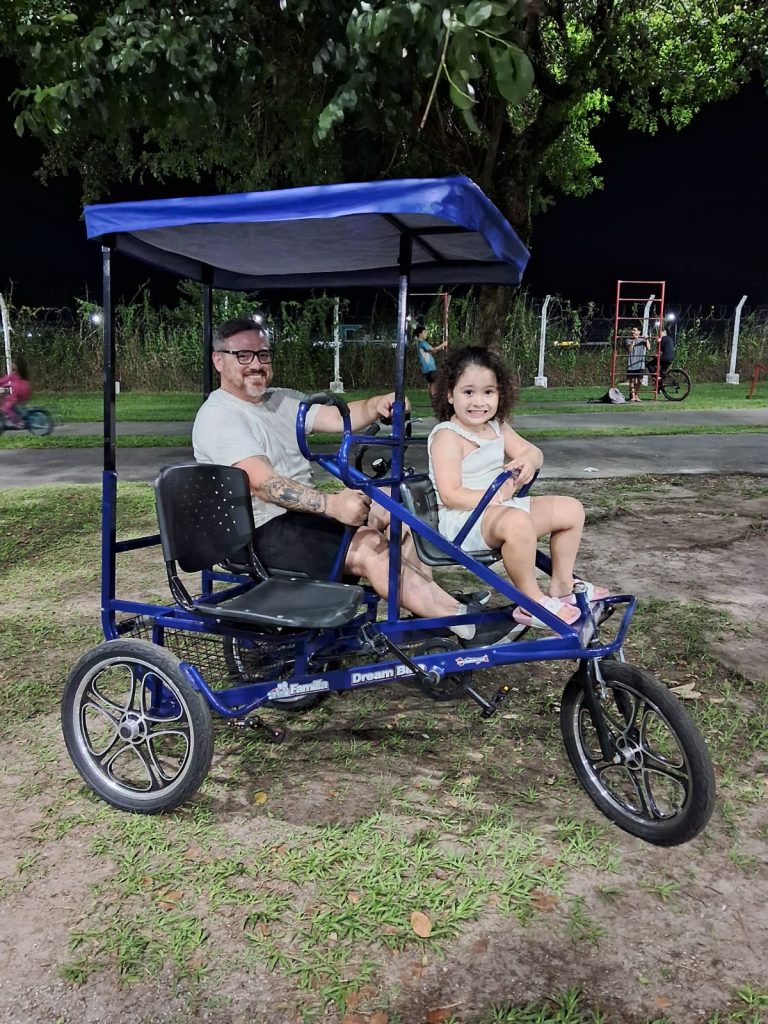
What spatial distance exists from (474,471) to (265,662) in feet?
3.63

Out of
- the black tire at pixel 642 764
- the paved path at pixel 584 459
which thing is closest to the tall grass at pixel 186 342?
the paved path at pixel 584 459

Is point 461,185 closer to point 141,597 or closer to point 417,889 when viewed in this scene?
point 417,889

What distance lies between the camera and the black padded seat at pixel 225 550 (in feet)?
8.55

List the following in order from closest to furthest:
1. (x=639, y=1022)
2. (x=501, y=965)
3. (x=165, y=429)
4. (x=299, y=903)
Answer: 1. (x=639, y=1022)
2. (x=501, y=965)
3. (x=299, y=903)
4. (x=165, y=429)

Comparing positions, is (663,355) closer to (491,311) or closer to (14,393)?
(491,311)

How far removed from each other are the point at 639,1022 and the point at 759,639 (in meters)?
2.60

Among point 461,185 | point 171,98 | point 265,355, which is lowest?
point 265,355

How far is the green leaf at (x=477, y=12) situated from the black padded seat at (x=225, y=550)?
166cm

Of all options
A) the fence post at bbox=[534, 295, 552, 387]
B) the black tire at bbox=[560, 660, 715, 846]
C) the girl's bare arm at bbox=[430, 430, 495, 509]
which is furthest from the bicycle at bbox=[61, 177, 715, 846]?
the fence post at bbox=[534, 295, 552, 387]

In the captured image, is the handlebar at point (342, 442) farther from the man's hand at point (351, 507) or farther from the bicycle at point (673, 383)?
the bicycle at point (673, 383)

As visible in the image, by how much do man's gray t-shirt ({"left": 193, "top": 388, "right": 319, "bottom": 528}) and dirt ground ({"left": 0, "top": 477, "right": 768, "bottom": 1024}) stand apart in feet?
3.35

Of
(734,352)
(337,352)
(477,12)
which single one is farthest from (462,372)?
(734,352)

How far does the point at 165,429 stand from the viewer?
37.0ft

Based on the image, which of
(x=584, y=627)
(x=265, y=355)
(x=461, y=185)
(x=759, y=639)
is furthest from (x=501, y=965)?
(x=759, y=639)
